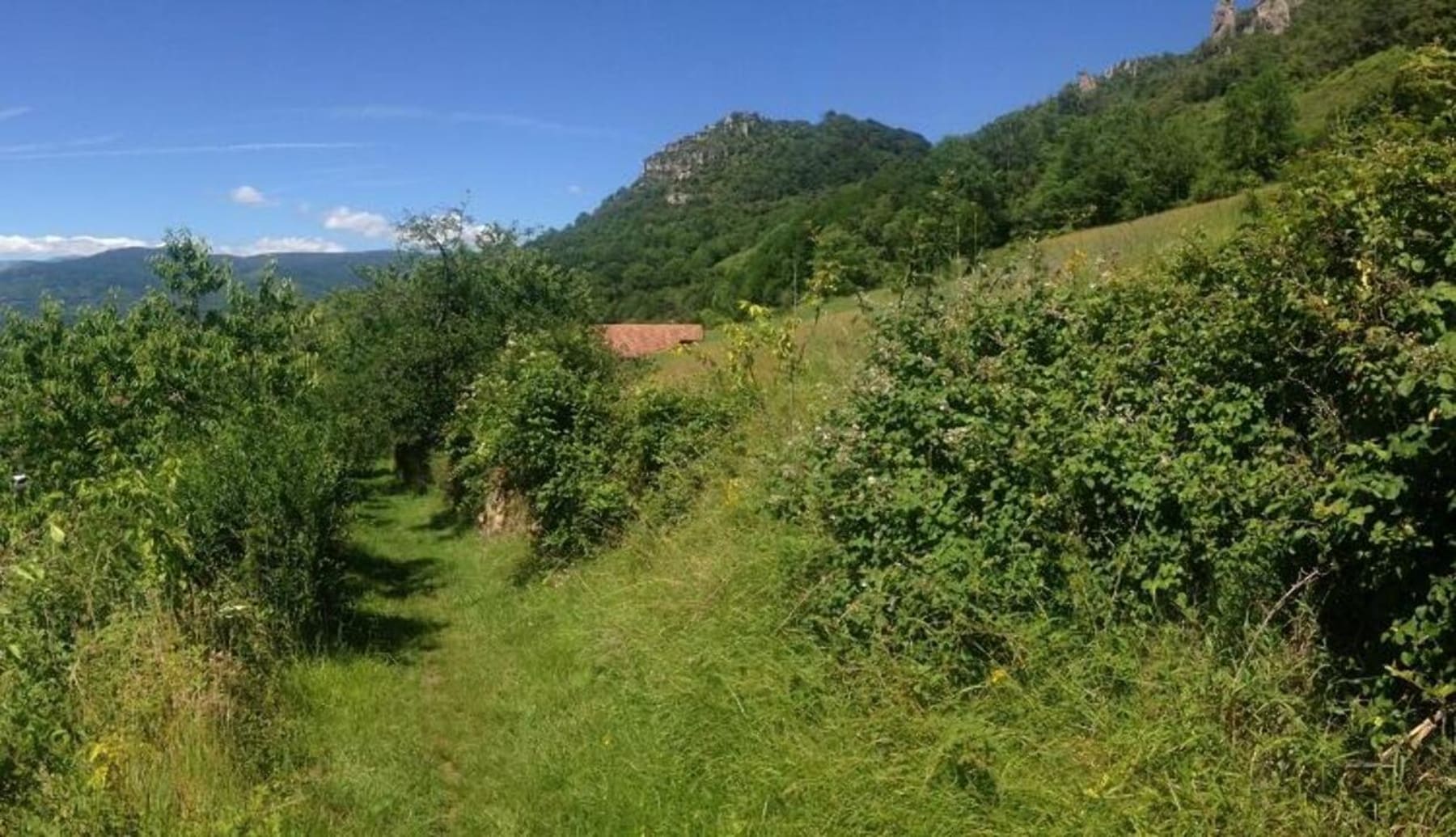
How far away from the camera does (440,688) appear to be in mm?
7238

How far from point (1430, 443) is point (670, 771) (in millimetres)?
3693

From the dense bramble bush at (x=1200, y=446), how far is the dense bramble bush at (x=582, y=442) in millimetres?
3703

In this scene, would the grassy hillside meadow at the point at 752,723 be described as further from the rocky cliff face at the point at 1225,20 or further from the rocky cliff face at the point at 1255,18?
the rocky cliff face at the point at 1225,20

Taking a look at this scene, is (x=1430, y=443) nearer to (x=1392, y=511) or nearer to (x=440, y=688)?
(x=1392, y=511)

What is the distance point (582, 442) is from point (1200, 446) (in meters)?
7.14

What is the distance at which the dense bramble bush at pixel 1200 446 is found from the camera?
3.19 meters

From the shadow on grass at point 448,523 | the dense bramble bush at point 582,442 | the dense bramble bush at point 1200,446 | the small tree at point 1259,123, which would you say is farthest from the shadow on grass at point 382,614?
the small tree at point 1259,123

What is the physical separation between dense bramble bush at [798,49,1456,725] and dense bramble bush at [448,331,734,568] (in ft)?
12.1

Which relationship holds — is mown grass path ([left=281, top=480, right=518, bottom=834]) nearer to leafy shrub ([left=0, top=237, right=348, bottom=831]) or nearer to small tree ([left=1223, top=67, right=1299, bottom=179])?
leafy shrub ([left=0, top=237, right=348, bottom=831])

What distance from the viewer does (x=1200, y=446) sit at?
4.20 metres

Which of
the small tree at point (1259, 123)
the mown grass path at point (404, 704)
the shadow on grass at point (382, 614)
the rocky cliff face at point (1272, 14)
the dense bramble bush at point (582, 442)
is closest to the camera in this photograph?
the mown grass path at point (404, 704)

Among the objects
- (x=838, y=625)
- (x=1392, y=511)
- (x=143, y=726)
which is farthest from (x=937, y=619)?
(x=143, y=726)

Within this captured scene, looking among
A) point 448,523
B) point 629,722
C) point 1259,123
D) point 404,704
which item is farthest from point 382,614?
point 1259,123

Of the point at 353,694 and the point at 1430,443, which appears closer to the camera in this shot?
the point at 1430,443
